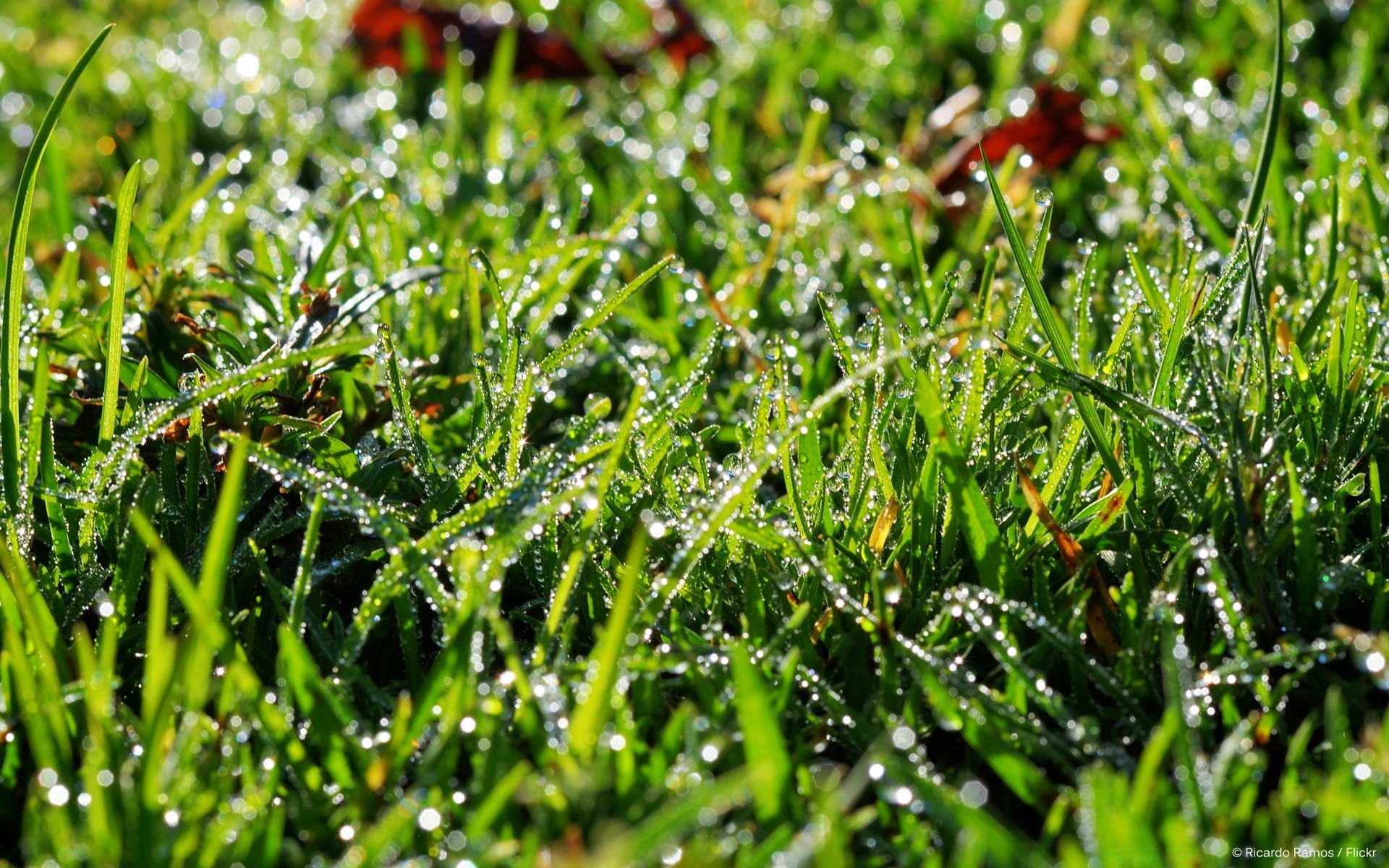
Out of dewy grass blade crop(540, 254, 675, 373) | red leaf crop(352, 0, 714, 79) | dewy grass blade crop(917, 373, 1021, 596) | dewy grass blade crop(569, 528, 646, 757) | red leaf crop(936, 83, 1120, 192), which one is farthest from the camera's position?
red leaf crop(352, 0, 714, 79)

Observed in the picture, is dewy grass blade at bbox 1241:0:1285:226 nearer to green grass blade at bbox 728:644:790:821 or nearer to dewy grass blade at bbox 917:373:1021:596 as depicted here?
dewy grass blade at bbox 917:373:1021:596

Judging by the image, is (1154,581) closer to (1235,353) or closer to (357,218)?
(1235,353)

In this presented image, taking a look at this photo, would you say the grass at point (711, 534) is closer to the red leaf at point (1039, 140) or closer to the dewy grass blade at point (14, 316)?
the dewy grass blade at point (14, 316)

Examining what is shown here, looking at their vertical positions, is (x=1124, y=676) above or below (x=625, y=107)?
below

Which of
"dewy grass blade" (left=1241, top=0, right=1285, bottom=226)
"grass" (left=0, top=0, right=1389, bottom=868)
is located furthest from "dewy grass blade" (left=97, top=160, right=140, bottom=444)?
"dewy grass blade" (left=1241, top=0, right=1285, bottom=226)

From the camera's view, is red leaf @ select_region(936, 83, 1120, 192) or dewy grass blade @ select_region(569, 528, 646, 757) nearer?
dewy grass blade @ select_region(569, 528, 646, 757)

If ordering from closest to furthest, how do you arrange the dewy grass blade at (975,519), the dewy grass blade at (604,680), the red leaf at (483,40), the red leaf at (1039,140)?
the dewy grass blade at (604,680) → the dewy grass blade at (975,519) → the red leaf at (1039,140) → the red leaf at (483,40)

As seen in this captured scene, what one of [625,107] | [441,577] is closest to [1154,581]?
[441,577]

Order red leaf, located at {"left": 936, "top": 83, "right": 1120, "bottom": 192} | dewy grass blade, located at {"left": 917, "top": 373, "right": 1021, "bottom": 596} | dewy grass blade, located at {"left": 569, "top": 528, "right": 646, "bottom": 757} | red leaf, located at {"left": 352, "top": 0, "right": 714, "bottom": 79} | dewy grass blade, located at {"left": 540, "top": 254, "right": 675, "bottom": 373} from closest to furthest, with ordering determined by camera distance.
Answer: dewy grass blade, located at {"left": 569, "top": 528, "right": 646, "bottom": 757}, dewy grass blade, located at {"left": 917, "top": 373, "right": 1021, "bottom": 596}, dewy grass blade, located at {"left": 540, "top": 254, "right": 675, "bottom": 373}, red leaf, located at {"left": 936, "top": 83, "right": 1120, "bottom": 192}, red leaf, located at {"left": 352, "top": 0, "right": 714, "bottom": 79}

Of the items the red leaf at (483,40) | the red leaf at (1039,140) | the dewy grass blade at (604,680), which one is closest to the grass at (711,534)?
the dewy grass blade at (604,680)
